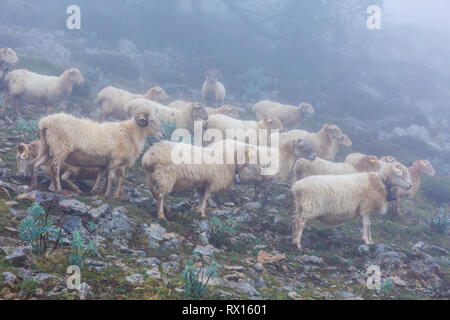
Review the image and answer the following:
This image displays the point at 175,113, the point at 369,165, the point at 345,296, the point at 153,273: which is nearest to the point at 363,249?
the point at 345,296

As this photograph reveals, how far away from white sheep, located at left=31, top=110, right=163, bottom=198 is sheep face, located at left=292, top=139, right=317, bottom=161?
4037 mm

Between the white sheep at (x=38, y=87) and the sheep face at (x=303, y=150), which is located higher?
the white sheep at (x=38, y=87)

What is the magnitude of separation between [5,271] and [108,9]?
3138 centimetres

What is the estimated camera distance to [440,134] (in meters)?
25.8

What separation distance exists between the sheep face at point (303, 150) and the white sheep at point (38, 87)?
8.87 meters

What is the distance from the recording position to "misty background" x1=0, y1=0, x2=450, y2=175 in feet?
77.0

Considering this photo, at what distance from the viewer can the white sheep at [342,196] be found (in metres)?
8.36

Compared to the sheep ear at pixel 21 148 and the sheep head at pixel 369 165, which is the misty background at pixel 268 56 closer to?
the sheep head at pixel 369 165

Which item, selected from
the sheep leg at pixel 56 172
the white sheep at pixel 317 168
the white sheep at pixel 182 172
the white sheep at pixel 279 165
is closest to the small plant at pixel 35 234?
the sheep leg at pixel 56 172

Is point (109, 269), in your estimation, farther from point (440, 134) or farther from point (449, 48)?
point (449, 48)

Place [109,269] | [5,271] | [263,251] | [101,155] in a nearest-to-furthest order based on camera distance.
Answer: [5,271], [109,269], [263,251], [101,155]

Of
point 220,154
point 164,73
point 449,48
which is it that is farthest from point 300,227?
point 449,48

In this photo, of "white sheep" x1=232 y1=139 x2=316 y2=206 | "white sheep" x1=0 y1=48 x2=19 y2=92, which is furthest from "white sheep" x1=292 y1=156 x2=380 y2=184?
"white sheep" x1=0 y1=48 x2=19 y2=92

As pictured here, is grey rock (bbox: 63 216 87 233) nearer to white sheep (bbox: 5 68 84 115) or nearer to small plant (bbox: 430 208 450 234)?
white sheep (bbox: 5 68 84 115)
